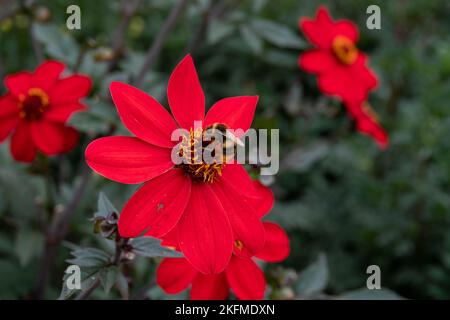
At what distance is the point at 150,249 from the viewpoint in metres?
0.98

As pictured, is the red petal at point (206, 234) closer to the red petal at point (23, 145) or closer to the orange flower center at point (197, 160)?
the orange flower center at point (197, 160)

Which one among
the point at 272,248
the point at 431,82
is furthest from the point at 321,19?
the point at 272,248

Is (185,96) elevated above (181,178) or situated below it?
above

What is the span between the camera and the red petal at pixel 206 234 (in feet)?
2.98

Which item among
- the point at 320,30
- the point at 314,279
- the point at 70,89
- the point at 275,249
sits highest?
the point at 320,30

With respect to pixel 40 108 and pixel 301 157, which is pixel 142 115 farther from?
pixel 301 157

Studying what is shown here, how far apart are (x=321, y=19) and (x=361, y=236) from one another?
793 millimetres

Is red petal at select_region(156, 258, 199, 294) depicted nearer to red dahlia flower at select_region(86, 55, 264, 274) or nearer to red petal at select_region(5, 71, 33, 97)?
red dahlia flower at select_region(86, 55, 264, 274)

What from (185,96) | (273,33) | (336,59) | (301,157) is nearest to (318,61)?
(336,59)

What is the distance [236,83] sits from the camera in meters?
2.57

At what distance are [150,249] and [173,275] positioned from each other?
11 centimetres

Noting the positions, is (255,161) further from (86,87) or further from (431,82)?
(431,82)

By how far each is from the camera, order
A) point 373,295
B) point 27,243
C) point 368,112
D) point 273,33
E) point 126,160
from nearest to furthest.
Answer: point 126,160
point 373,295
point 27,243
point 273,33
point 368,112

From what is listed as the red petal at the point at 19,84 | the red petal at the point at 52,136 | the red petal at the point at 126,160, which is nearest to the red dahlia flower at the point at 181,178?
the red petal at the point at 126,160
